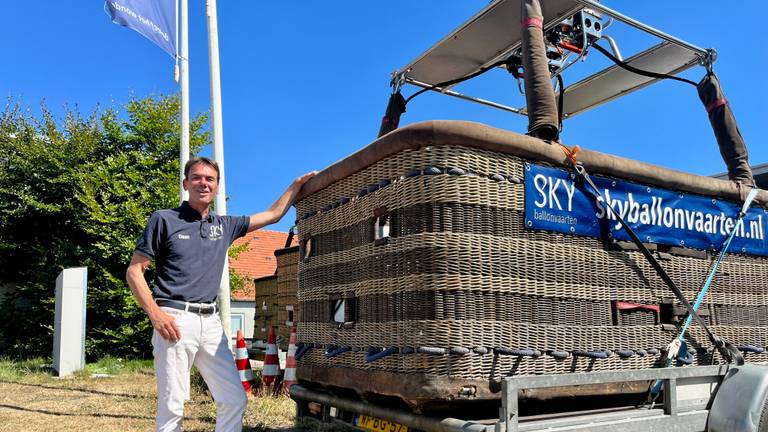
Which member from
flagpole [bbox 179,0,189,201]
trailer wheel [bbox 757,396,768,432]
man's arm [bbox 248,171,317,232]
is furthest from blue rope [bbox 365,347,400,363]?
flagpole [bbox 179,0,189,201]

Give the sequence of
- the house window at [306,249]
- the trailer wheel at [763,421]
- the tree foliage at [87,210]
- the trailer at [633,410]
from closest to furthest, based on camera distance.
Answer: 1. the trailer at [633,410]
2. the trailer wheel at [763,421]
3. the house window at [306,249]
4. the tree foliage at [87,210]

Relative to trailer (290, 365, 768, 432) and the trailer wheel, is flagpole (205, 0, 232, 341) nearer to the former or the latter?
trailer (290, 365, 768, 432)

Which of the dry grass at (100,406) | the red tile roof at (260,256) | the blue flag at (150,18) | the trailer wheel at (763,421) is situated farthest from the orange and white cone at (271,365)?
the red tile roof at (260,256)

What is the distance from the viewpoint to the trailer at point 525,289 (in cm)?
302

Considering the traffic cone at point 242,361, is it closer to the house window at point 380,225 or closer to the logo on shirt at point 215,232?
the logo on shirt at point 215,232

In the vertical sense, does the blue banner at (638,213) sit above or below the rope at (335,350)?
above

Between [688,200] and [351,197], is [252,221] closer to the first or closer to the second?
[351,197]

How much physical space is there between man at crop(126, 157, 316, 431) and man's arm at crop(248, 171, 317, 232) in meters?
0.31

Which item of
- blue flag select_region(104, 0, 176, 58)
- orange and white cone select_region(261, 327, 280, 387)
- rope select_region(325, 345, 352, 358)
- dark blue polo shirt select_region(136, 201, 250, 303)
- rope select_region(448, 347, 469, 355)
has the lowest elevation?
orange and white cone select_region(261, 327, 280, 387)

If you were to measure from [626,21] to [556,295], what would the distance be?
2800 mm

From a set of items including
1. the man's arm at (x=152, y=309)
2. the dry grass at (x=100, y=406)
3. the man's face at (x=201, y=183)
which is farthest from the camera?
the dry grass at (x=100, y=406)

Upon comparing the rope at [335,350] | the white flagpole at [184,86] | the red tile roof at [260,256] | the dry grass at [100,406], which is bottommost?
the dry grass at [100,406]


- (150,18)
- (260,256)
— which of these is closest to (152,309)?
(150,18)

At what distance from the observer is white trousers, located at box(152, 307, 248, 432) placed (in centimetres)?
354
